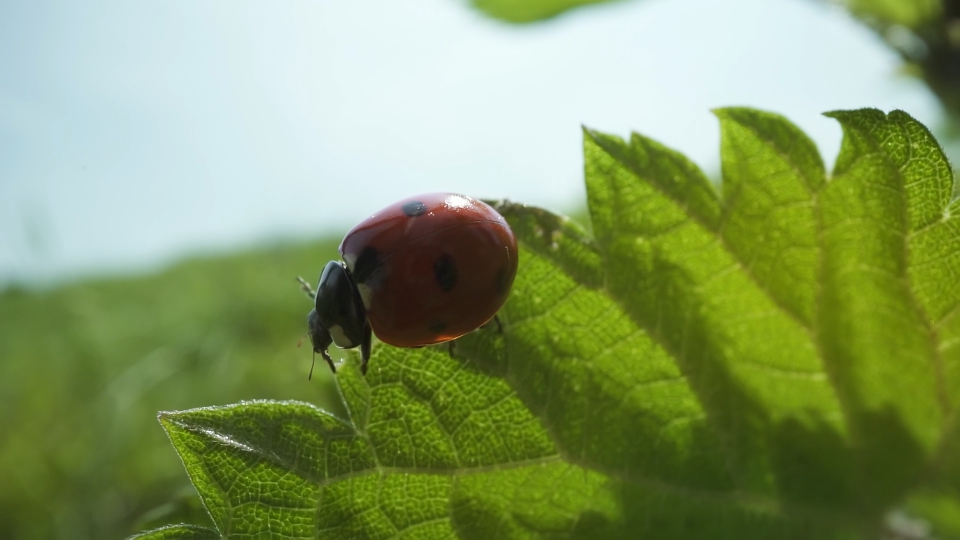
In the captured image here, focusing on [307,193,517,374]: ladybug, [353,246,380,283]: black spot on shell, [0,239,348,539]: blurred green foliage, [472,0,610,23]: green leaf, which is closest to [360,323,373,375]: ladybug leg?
[307,193,517,374]: ladybug

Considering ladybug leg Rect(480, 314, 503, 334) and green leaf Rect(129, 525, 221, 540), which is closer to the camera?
green leaf Rect(129, 525, 221, 540)

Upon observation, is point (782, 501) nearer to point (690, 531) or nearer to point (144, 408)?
point (690, 531)

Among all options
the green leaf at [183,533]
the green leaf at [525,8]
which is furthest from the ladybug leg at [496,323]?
the green leaf at [525,8]

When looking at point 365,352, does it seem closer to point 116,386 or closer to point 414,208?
point 414,208

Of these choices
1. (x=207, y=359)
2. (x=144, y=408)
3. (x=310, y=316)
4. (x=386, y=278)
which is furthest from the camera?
(x=207, y=359)

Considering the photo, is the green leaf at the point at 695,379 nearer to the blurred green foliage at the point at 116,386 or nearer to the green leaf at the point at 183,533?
the green leaf at the point at 183,533

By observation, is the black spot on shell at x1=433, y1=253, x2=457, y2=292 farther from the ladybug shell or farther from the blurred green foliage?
the blurred green foliage

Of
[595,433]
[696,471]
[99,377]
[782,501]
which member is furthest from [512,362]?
[99,377]

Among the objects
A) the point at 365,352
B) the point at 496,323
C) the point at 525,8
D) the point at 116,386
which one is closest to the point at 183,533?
the point at 365,352
